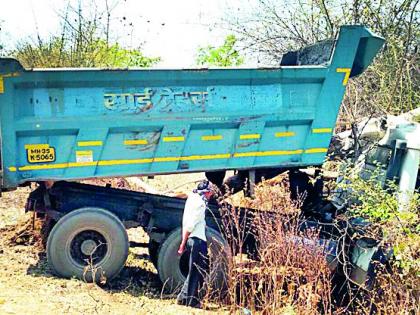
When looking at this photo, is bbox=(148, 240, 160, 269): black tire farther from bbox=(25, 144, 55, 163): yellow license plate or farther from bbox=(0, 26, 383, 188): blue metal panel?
A: bbox=(25, 144, 55, 163): yellow license plate

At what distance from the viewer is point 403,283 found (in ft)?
16.1

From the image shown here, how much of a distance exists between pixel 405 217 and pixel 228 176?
2345 millimetres

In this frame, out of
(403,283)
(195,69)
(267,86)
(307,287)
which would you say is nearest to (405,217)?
(403,283)

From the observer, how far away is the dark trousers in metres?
5.77

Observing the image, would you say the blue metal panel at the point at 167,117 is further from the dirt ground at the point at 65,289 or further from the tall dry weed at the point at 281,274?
the dirt ground at the point at 65,289

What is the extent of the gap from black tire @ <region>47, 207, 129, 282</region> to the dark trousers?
2.32 feet

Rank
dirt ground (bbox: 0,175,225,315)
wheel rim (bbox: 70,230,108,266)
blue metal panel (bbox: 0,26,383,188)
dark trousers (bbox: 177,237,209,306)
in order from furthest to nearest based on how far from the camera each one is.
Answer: wheel rim (bbox: 70,230,108,266), dark trousers (bbox: 177,237,209,306), blue metal panel (bbox: 0,26,383,188), dirt ground (bbox: 0,175,225,315)

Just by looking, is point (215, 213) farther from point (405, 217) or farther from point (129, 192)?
point (405, 217)

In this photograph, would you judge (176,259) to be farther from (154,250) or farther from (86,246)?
(86,246)

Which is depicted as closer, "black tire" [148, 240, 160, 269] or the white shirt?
the white shirt

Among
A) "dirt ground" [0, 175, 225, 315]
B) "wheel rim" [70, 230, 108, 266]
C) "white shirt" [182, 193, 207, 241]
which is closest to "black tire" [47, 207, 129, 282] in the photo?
"wheel rim" [70, 230, 108, 266]

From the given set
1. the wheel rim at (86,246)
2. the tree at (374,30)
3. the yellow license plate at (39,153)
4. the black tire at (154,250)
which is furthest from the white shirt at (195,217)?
the tree at (374,30)

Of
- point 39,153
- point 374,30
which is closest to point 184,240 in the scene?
point 39,153

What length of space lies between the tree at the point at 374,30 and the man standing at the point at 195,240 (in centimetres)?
377
